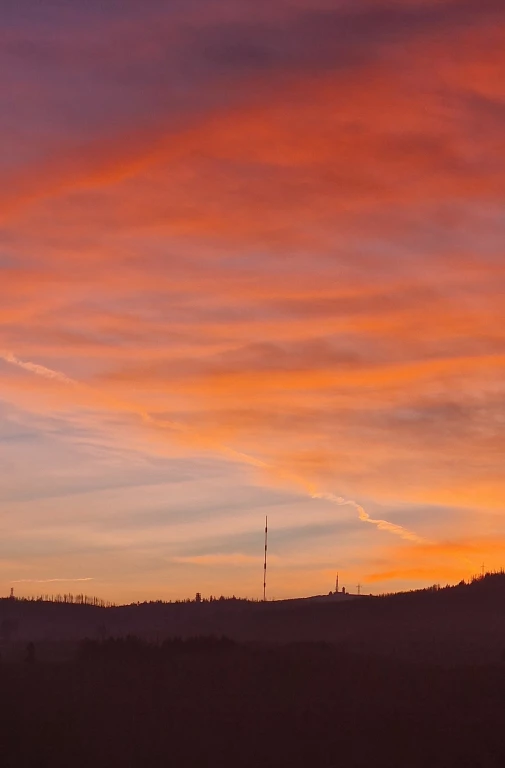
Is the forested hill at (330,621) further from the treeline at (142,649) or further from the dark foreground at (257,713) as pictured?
the dark foreground at (257,713)

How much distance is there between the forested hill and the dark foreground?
826 centimetres

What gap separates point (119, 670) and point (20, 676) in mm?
3042

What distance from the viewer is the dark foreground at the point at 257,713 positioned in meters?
21.6

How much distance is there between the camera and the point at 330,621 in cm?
5650

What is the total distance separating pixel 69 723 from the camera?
24.5 m

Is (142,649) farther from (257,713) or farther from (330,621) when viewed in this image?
(330,621)

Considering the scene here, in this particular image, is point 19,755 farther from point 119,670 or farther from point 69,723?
point 119,670

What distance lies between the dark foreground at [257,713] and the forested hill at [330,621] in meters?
8.26

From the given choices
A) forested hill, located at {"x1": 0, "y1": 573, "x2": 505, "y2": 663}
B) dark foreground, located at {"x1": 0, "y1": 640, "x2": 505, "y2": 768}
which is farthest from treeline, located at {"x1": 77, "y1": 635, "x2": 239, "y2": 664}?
forested hill, located at {"x1": 0, "y1": 573, "x2": 505, "y2": 663}

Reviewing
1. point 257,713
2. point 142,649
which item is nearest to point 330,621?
point 142,649

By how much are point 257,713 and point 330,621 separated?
31493 millimetres

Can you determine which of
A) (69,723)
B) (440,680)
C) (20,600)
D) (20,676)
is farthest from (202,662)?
(20,600)

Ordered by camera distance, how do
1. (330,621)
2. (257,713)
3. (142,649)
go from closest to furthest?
(257,713), (142,649), (330,621)

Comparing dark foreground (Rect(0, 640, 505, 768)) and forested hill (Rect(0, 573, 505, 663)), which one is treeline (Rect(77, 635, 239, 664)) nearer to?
dark foreground (Rect(0, 640, 505, 768))
